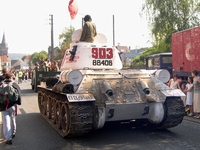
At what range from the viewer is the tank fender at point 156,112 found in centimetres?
725

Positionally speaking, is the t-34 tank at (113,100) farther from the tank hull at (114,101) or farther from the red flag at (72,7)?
the red flag at (72,7)

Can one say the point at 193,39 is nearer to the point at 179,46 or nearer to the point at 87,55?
the point at 179,46

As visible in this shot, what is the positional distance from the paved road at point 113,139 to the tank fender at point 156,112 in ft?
1.28

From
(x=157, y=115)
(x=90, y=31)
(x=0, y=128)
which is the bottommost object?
(x=0, y=128)

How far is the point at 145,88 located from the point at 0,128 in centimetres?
429

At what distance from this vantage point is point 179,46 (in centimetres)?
1534

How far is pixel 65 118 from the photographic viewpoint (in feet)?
24.7

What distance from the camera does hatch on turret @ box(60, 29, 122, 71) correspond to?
864 centimetres

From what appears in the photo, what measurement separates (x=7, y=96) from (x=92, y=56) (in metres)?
2.71

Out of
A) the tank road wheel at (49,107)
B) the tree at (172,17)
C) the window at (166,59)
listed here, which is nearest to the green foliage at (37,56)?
the tree at (172,17)

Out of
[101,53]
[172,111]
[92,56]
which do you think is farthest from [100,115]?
[101,53]

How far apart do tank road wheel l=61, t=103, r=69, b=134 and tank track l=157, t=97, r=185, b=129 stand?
2242 mm

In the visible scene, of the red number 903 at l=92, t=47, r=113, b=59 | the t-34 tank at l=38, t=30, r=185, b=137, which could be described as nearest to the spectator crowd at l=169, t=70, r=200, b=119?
the t-34 tank at l=38, t=30, r=185, b=137

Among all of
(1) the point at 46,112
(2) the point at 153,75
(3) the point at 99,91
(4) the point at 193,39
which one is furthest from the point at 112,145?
(4) the point at 193,39
